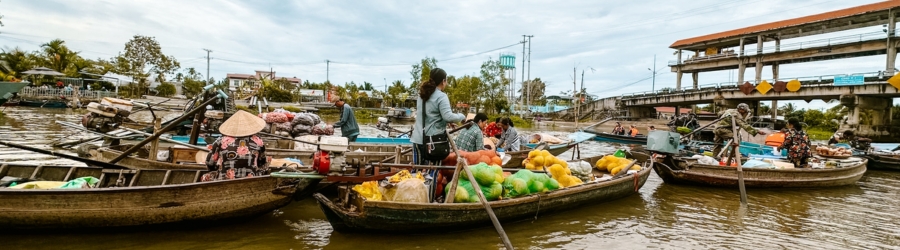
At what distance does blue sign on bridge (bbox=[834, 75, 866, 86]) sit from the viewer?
968 inches

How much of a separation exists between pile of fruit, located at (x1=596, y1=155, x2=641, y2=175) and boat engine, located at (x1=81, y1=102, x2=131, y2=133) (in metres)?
9.85

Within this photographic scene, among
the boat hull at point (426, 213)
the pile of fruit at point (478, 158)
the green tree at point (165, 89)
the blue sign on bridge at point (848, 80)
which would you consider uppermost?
the blue sign on bridge at point (848, 80)

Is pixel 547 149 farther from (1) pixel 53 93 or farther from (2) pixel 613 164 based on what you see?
(1) pixel 53 93

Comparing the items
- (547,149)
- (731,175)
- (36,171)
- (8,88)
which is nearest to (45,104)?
(8,88)

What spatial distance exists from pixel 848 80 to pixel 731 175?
903 inches

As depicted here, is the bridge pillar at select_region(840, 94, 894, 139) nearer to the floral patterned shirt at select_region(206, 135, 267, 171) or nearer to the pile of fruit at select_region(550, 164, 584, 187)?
the pile of fruit at select_region(550, 164, 584, 187)

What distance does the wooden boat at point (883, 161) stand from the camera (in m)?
12.7

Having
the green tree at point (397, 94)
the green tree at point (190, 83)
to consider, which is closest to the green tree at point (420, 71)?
the green tree at point (397, 94)

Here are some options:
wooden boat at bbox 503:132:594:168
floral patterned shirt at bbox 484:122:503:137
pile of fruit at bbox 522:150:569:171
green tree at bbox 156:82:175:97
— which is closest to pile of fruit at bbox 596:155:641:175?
wooden boat at bbox 503:132:594:168

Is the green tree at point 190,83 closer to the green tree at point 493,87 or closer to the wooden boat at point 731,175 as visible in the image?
the green tree at point 493,87

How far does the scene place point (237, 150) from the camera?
16.1 feet

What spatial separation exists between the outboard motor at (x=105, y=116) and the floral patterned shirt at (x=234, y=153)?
6840mm

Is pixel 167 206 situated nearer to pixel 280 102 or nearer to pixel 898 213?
pixel 898 213

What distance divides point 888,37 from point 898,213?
26.1 meters
